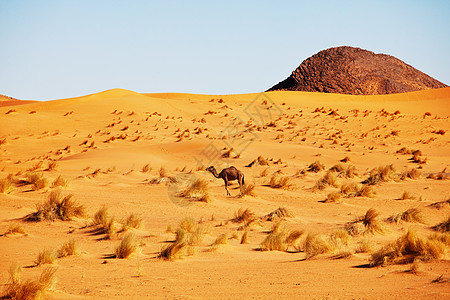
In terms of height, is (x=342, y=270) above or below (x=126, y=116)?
below

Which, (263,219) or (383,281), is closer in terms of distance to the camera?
(383,281)

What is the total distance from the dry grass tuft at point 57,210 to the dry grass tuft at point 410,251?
25.3ft

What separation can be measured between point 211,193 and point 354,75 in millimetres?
83859

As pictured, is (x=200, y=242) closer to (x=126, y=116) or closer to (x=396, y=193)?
(x=396, y=193)

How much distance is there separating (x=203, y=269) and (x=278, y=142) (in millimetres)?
26601

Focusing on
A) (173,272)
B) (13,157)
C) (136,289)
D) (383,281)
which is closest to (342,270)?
(383,281)

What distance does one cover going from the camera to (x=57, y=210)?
12406 millimetres

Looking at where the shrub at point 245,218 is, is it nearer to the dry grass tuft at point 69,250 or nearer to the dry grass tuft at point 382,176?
the dry grass tuft at point 69,250

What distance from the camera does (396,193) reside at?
18609 millimetres

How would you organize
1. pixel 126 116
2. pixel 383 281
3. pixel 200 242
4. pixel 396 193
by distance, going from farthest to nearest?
1. pixel 126 116
2. pixel 396 193
3. pixel 200 242
4. pixel 383 281

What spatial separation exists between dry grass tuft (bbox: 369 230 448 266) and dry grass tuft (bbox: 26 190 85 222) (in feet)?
25.3

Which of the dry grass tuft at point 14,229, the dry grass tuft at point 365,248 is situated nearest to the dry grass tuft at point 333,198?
the dry grass tuft at point 365,248

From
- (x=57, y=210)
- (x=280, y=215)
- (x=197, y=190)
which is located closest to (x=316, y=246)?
(x=280, y=215)

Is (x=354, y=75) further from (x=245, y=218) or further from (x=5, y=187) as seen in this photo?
(x=5, y=187)
